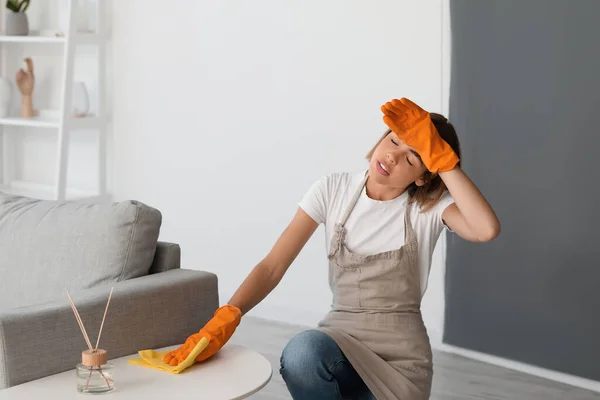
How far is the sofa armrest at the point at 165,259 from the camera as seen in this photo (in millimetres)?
2309

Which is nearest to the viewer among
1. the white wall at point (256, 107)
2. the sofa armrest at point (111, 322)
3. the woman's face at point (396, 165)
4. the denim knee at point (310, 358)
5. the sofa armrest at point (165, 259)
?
the sofa armrest at point (111, 322)

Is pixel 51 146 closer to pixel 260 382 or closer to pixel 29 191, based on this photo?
pixel 29 191

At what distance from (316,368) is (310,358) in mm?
25

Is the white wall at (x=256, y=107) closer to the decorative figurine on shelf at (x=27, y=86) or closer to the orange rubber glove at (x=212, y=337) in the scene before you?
the decorative figurine on shelf at (x=27, y=86)

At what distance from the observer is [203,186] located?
169 inches

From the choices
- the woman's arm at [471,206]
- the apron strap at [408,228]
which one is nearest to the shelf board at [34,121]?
the apron strap at [408,228]

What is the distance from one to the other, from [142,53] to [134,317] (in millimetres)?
2586

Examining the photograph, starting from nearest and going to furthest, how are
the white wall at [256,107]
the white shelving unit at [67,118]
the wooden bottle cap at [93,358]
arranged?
the wooden bottle cap at [93,358]
the white wall at [256,107]
the white shelving unit at [67,118]

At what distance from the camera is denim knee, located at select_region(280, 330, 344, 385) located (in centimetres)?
202

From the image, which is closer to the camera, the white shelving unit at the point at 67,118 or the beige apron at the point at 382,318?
the beige apron at the point at 382,318

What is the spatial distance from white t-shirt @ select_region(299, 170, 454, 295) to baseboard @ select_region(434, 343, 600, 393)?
4.04 feet

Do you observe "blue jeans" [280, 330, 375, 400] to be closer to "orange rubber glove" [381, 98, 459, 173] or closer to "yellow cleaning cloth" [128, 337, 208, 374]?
"yellow cleaning cloth" [128, 337, 208, 374]

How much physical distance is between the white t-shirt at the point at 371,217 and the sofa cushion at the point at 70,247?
404 mm

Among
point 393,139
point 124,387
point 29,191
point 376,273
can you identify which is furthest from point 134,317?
point 29,191
